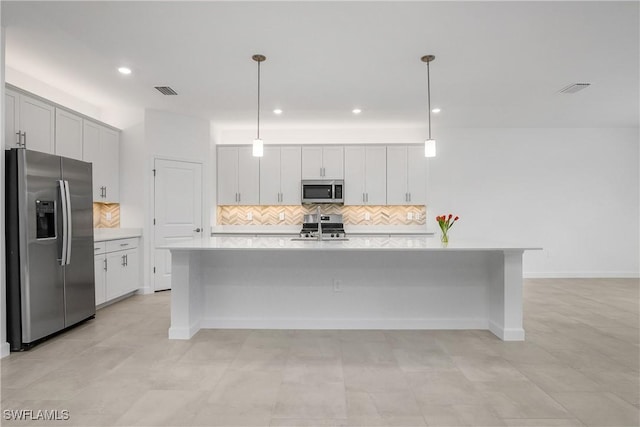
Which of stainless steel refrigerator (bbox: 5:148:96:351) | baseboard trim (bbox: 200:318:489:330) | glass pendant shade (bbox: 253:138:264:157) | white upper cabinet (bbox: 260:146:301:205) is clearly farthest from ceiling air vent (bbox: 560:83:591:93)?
stainless steel refrigerator (bbox: 5:148:96:351)

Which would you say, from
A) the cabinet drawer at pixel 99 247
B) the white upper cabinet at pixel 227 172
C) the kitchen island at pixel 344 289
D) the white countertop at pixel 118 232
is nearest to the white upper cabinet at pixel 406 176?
the kitchen island at pixel 344 289

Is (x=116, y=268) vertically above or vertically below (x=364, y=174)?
below

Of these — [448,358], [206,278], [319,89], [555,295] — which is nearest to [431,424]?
[448,358]

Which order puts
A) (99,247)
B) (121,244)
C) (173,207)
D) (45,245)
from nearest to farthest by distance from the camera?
(45,245) → (99,247) → (121,244) → (173,207)

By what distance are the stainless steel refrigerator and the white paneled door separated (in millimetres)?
1510

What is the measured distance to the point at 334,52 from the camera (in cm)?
321

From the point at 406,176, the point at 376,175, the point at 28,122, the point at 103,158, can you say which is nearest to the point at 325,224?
the point at 376,175

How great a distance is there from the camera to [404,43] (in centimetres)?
304

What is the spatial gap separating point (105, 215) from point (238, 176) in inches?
84.7

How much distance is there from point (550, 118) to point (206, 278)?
5.88 meters

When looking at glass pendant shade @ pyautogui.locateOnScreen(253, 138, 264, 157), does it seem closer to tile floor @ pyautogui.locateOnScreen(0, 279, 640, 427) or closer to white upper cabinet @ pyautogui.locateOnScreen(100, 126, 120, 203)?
tile floor @ pyautogui.locateOnScreen(0, 279, 640, 427)

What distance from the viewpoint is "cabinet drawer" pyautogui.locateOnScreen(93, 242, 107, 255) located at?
3.94m

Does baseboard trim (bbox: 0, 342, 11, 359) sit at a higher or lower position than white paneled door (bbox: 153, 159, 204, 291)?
lower

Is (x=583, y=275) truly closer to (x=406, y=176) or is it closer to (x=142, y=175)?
(x=406, y=176)
